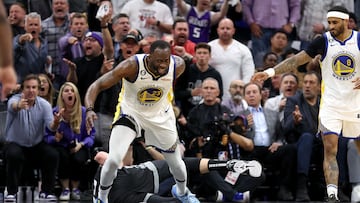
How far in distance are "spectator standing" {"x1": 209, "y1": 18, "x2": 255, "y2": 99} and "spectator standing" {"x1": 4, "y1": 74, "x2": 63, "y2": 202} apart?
121 inches

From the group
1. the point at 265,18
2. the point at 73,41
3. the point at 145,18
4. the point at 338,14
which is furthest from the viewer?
the point at 265,18

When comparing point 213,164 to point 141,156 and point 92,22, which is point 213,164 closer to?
point 141,156

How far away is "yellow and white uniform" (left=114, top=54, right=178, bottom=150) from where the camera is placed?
1149 cm

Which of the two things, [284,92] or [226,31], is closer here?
[284,92]

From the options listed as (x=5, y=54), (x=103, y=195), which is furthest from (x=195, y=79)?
(x=5, y=54)

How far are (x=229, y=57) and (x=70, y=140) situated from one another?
10.4 ft

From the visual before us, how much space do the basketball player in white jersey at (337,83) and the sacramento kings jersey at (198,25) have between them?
4316mm

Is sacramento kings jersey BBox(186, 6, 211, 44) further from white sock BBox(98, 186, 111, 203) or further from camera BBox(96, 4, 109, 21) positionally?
white sock BBox(98, 186, 111, 203)

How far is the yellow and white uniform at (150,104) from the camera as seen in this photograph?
11492 millimetres

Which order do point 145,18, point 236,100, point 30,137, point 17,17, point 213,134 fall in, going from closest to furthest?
point 30,137 → point 213,134 → point 236,100 → point 17,17 → point 145,18

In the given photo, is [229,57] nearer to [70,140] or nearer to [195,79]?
[195,79]

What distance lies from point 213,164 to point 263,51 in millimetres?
5522

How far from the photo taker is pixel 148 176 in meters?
11.1

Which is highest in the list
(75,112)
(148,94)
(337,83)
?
(337,83)
